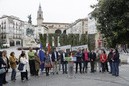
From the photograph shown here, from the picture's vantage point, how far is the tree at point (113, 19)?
9.70 meters

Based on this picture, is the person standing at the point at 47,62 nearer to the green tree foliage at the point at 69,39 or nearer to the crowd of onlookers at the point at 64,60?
the crowd of onlookers at the point at 64,60

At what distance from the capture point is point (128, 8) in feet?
31.4

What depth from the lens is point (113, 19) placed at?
33.0ft

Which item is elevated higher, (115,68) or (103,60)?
(103,60)

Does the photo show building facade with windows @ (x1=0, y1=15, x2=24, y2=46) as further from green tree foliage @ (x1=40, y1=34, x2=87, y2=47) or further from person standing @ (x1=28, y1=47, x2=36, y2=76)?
person standing @ (x1=28, y1=47, x2=36, y2=76)

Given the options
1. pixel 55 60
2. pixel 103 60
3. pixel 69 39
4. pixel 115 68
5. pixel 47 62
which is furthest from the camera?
pixel 69 39

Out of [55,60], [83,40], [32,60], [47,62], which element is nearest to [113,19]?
[32,60]

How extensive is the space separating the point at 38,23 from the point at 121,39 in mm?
174419

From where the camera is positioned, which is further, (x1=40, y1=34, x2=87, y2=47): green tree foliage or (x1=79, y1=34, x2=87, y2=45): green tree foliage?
(x1=79, y1=34, x2=87, y2=45): green tree foliage

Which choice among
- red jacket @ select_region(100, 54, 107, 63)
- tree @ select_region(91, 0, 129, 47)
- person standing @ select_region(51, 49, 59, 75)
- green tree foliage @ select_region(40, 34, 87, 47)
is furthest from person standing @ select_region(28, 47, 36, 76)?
green tree foliage @ select_region(40, 34, 87, 47)

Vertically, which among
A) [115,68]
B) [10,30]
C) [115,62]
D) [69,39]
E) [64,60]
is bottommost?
[115,68]

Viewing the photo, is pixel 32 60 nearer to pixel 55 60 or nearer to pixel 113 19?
→ pixel 55 60

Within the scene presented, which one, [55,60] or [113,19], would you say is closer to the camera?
[113,19]

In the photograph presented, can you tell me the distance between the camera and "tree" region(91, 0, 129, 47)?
9.70 meters
